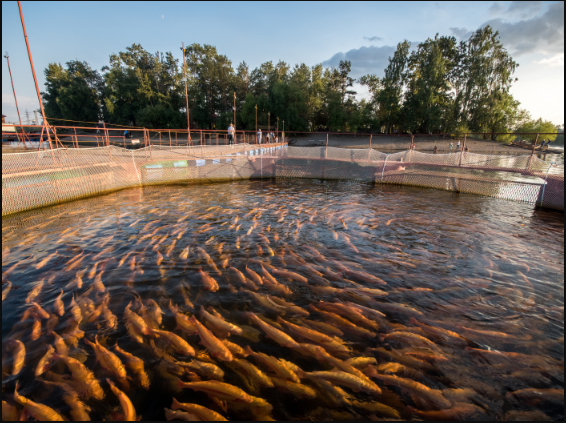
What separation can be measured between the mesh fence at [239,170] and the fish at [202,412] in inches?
418

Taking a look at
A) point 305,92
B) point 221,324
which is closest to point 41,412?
point 221,324

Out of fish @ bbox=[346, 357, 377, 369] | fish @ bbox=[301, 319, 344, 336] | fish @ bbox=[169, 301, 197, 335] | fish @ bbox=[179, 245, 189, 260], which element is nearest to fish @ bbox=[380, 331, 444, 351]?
fish @ bbox=[346, 357, 377, 369]

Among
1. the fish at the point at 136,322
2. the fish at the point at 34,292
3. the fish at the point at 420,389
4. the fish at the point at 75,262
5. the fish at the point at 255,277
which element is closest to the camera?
the fish at the point at 420,389

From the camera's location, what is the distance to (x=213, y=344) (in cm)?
394

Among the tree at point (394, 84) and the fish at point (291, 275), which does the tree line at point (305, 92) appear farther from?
the fish at point (291, 275)

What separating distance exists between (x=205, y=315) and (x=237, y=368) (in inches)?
48.0

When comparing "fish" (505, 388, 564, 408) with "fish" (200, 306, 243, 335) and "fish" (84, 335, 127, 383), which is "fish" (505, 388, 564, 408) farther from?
"fish" (84, 335, 127, 383)

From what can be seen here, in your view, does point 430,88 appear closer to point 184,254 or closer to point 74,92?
point 184,254

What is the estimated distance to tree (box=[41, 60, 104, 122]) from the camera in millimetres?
67688

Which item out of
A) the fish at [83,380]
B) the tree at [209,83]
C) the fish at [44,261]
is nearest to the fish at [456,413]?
the fish at [83,380]

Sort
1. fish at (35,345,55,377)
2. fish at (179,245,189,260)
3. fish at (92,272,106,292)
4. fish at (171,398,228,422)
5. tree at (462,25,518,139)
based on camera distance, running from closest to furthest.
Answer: fish at (171,398,228,422)
fish at (35,345,55,377)
fish at (92,272,106,292)
fish at (179,245,189,260)
tree at (462,25,518,139)

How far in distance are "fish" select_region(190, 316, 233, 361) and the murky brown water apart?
55 millimetres

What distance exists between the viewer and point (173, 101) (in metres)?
69.6

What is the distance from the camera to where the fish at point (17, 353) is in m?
3.64
